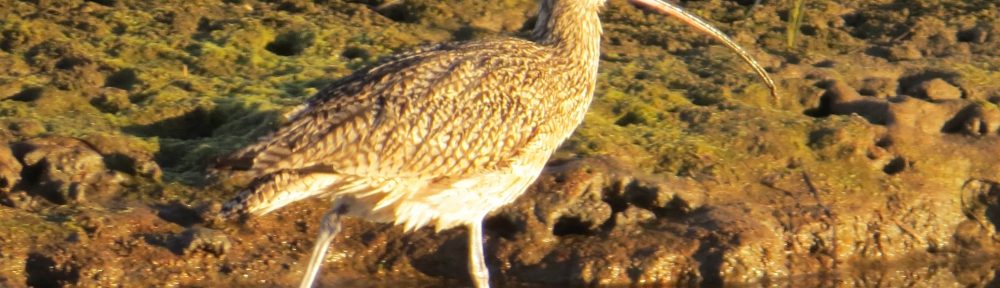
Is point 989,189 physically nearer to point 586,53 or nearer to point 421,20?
point 586,53

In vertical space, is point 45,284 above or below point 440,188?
below

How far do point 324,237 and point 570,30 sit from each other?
1.61m

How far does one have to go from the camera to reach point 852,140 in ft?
31.6

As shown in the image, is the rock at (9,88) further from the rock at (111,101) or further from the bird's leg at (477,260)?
the bird's leg at (477,260)

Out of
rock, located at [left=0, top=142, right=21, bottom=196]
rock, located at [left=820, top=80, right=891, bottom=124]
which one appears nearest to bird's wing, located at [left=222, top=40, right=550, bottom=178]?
rock, located at [left=0, top=142, right=21, bottom=196]

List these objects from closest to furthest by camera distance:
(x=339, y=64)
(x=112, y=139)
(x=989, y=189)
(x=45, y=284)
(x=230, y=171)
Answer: (x=230, y=171) → (x=45, y=284) → (x=112, y=139) → (x=989, y=189) → (x=339, y=64)

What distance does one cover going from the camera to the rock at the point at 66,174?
8.64 m

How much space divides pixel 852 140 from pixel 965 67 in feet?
4.69

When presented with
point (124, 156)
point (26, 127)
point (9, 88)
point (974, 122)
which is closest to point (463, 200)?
point (124, 156)

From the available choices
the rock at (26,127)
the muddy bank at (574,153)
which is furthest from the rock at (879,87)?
the rock at (26,127)

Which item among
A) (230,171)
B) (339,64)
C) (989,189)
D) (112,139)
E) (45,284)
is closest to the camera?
(230,171)

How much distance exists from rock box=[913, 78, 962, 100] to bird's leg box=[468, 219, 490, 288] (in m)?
3.18

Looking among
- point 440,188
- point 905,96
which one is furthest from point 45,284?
point 905,96

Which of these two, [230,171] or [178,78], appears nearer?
[230,171]
